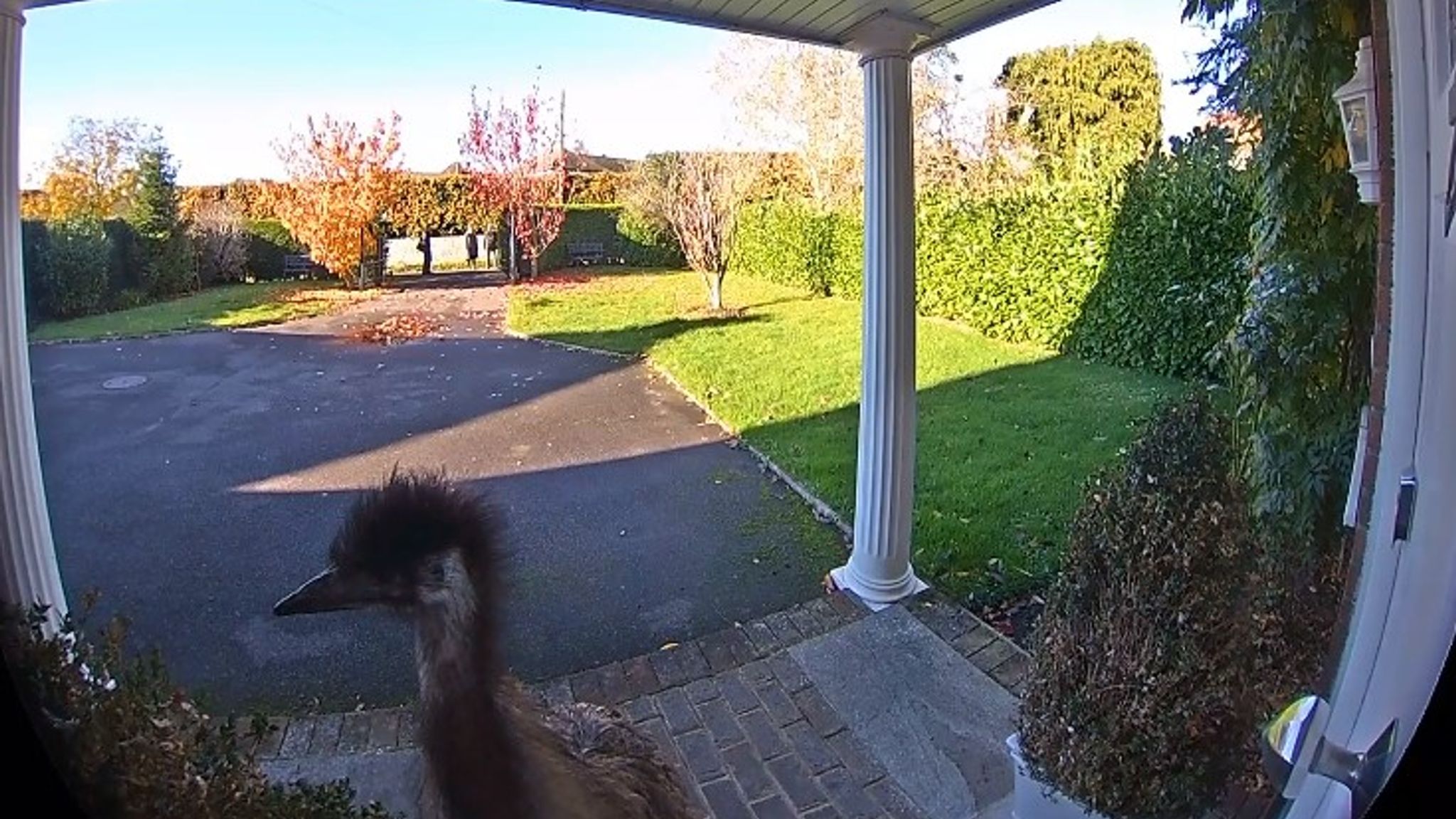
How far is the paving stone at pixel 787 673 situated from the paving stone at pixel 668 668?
0.48 feet

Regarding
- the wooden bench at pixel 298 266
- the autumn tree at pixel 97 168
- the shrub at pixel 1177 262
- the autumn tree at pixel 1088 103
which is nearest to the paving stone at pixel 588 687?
the wooden bench at pixel 298 266

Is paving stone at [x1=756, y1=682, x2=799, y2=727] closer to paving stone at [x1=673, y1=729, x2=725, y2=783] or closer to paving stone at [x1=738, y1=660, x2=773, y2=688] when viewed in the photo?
paving stone at [x1=738, y1=660, x2=773, y2=688]

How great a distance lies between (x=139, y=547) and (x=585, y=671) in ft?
1.27

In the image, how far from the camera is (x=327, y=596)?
590 mm

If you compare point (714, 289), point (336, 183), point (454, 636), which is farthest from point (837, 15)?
point (454, 636)

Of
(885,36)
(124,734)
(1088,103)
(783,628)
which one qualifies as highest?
(885,36)

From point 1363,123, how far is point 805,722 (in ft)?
2.72

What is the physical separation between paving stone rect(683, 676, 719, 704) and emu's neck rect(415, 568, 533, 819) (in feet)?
0.82

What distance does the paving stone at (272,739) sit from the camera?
628 millimetres

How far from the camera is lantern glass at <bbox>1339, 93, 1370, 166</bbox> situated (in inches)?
27.6

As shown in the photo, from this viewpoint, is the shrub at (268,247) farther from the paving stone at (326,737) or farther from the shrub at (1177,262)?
the shrub at (1177,262)

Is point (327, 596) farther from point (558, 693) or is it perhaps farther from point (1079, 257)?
point (1079, 257)

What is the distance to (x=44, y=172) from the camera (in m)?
0.57

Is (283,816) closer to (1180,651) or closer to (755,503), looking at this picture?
(755,503)
